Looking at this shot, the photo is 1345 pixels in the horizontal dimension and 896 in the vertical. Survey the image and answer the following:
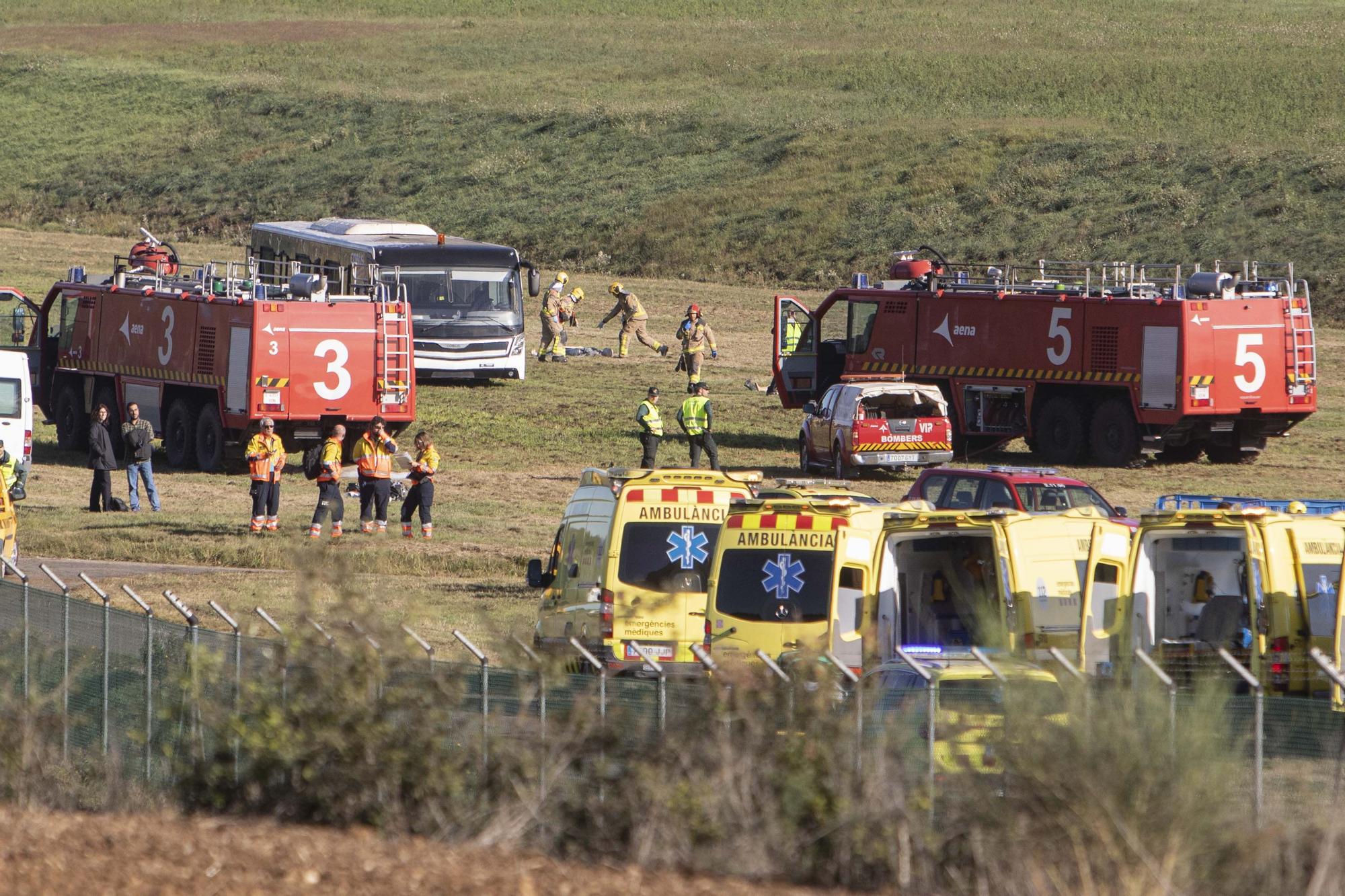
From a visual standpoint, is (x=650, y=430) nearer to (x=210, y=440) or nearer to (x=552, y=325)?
(x=210, y=440)

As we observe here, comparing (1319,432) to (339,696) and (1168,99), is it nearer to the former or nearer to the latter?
(339,696)

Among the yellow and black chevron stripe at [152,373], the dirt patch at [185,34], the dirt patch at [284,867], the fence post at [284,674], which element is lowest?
the dirt patch at [284,867]

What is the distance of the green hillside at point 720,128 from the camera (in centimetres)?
6275

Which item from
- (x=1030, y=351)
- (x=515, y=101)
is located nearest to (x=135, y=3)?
(x=515, y=101)

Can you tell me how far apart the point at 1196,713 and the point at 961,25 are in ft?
291

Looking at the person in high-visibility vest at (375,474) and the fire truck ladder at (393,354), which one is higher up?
the fire truck ladder at (393,354)

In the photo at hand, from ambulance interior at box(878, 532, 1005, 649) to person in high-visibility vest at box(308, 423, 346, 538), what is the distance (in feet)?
32.0

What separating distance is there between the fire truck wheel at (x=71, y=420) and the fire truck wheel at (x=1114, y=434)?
55.1 ft

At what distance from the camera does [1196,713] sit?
27.9 ft

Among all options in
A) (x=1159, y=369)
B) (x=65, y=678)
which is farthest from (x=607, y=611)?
(x=1159, y=369)

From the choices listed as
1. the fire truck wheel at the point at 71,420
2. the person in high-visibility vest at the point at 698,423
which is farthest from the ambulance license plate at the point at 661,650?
the fire truck wheel at the point at 71,420

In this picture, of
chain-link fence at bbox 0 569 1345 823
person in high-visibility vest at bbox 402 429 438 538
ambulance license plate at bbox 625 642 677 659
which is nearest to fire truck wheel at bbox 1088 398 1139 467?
person in high-visibility vest at bbox 402 429 438 538

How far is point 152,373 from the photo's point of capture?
31.1 m

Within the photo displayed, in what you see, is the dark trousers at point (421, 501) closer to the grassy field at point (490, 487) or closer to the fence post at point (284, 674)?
the grassy field at point (490, 487)
